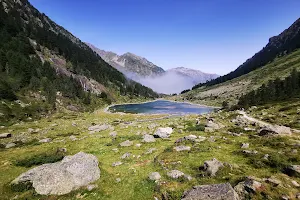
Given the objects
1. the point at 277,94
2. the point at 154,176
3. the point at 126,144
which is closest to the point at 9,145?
the point at 126,144

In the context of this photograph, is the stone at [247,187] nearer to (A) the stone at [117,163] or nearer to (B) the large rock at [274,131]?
(A) the stone at [117,163]

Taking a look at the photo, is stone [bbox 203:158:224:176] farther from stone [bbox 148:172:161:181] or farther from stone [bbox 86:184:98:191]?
stone [bbox 86:184:98:191]

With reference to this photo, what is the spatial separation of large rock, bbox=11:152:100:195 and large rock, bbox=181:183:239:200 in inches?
441

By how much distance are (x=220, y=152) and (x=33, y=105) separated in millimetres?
97655

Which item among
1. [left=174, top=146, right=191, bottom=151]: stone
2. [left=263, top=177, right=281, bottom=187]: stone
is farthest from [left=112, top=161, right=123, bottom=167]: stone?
Answer: [left=263, top=177, right=281, bottom=187]: stone

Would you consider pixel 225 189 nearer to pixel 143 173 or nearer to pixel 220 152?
pixel 143 173

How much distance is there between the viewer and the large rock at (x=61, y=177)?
72.8 ft

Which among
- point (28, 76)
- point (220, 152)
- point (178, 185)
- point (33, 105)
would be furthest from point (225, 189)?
point (28, 76)

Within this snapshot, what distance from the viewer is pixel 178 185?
71.4 ft

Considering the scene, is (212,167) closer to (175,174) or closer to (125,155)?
(175,174)

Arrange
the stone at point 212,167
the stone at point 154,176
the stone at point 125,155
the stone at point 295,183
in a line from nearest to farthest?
the stone at point 295,183 < the stone at point 212,167 < the stone at point 154,176 < the stone at point 125,155

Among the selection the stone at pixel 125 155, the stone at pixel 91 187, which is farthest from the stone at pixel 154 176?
the stone at pixel 125 155

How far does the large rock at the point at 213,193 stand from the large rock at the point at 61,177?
11.2m

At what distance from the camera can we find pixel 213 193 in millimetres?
17297
